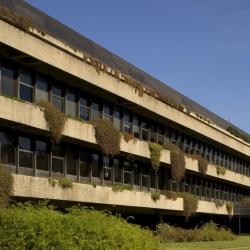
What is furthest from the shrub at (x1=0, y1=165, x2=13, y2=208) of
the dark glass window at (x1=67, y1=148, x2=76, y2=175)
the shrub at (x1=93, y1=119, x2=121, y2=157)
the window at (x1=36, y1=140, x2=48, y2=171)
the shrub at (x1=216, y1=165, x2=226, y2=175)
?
the shrub at (x1=216, y1=165, x2=226, y2=175)

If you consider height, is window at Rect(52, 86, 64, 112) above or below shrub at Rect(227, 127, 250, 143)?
below

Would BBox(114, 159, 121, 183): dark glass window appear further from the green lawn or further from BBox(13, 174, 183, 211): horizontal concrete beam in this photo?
the green lawn

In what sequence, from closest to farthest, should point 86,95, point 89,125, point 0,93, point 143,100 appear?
1. point 0,93
2. point 89,125
3. point 86,95
4. point 143,100

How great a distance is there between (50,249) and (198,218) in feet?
133

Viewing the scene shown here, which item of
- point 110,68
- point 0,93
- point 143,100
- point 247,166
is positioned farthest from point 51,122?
point 247,166

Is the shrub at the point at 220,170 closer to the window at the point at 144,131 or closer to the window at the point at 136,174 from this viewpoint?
the window at the point at 144,131

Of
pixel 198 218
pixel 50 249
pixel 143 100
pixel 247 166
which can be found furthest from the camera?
pixel 247 166

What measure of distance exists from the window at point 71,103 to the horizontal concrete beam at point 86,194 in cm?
349

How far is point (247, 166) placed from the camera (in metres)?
65.0

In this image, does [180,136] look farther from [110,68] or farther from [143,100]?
[110,68]

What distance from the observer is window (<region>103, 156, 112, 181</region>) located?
33.8 metres

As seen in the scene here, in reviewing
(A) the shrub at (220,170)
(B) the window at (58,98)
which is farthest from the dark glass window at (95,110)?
(A) the shrub at (220,170)

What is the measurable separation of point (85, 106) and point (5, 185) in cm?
951

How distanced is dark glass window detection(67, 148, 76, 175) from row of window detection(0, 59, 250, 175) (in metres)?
1.78
